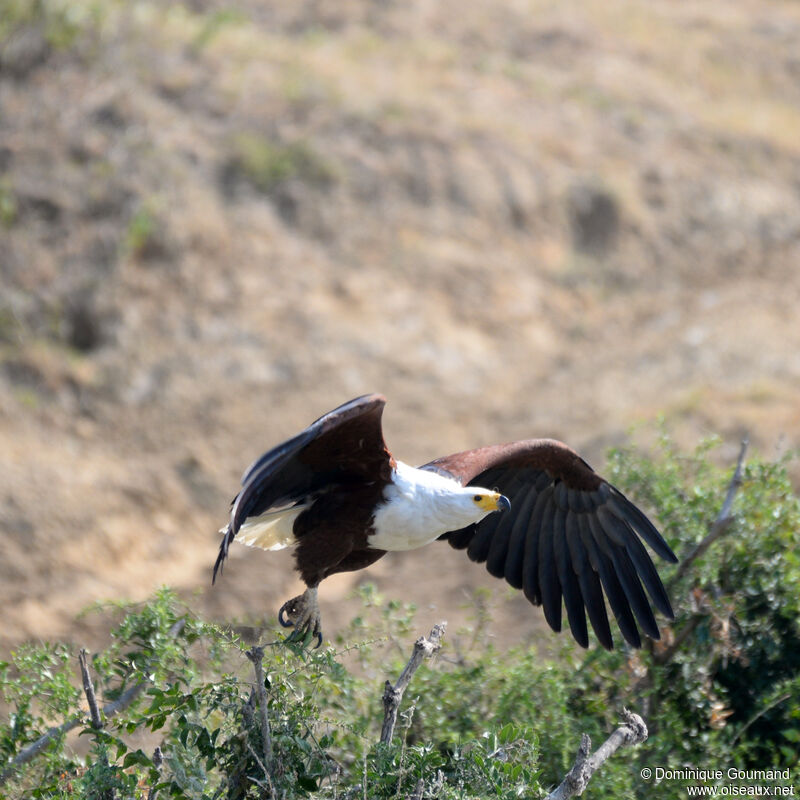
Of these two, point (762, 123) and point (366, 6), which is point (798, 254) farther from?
point (366, 6)

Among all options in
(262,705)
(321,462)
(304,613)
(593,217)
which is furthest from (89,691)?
(593,217)

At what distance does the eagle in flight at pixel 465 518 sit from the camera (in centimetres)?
466

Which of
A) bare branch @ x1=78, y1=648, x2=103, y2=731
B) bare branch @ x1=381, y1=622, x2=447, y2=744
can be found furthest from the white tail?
bare branch @ x1=381, y1=622, x2=447, y2=744

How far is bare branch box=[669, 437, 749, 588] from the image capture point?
5.19 m

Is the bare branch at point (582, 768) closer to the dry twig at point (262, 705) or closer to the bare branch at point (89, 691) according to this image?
the dry twig at point (262, 705)

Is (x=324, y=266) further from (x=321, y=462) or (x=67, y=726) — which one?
(x=67, y=726)

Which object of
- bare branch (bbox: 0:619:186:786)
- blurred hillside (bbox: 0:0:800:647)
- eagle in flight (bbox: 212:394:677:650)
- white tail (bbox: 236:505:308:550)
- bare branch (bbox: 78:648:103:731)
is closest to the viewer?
bare branch (bbox: 78:648:103:731)

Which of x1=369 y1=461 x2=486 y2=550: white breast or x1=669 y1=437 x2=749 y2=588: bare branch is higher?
x1=369 y1=461 x2=486 y2=550: white breast

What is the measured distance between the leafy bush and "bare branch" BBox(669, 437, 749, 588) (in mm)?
28

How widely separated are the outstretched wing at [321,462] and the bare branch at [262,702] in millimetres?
644

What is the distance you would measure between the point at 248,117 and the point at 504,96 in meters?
4.01

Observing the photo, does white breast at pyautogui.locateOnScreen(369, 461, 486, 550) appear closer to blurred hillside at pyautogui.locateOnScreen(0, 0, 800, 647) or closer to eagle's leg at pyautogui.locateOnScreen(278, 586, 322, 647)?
eagle's leg at pyautogui.locateOnScreen(278, 586, 322, 647)

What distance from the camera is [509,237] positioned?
13555 millimetres

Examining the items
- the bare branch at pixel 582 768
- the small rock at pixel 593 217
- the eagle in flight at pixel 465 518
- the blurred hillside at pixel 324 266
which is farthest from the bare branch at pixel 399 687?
the small rock at pixel 593 217
